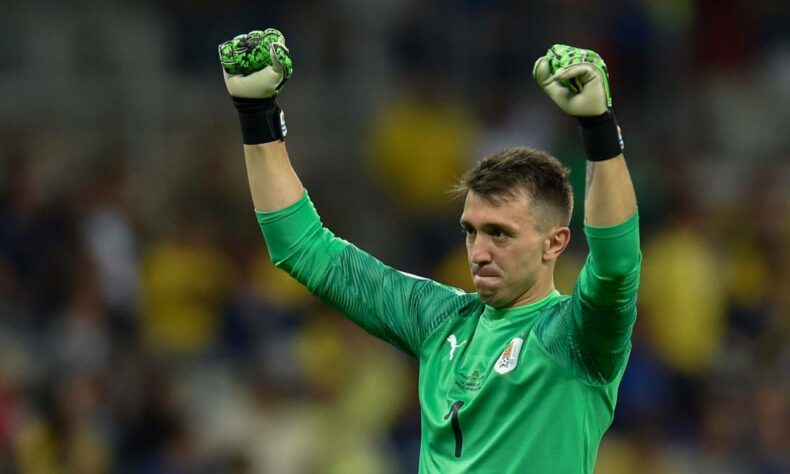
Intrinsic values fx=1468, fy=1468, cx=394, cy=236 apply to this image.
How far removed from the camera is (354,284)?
5.20 metres

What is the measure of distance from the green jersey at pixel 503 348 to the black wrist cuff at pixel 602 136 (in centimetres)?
22

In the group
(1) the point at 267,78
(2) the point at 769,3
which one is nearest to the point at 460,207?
(2) the point at 769,3

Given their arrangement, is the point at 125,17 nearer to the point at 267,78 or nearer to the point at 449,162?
the point at 449,162

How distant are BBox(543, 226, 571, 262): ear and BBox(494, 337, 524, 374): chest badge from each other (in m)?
0.30

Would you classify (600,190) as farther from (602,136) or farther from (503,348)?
A: (503,348)

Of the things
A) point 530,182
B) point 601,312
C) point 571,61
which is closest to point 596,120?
point 571,61

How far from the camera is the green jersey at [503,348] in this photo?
4.45 meters

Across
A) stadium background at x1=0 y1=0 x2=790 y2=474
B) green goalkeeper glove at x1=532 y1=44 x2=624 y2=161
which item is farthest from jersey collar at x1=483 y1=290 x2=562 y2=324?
stadium background at x1=0 y1=0 x2=790 y2=474

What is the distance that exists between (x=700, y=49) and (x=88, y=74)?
18.0 feet

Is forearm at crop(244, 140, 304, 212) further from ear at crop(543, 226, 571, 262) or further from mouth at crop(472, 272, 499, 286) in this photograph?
ear at crop(543, 226, 571, 262)

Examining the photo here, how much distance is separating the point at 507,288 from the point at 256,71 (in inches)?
45.0

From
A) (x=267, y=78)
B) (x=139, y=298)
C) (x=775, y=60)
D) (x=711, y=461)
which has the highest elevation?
(x=267, y=78)

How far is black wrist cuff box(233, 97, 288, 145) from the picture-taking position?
5129mm

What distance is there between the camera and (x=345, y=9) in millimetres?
12297
